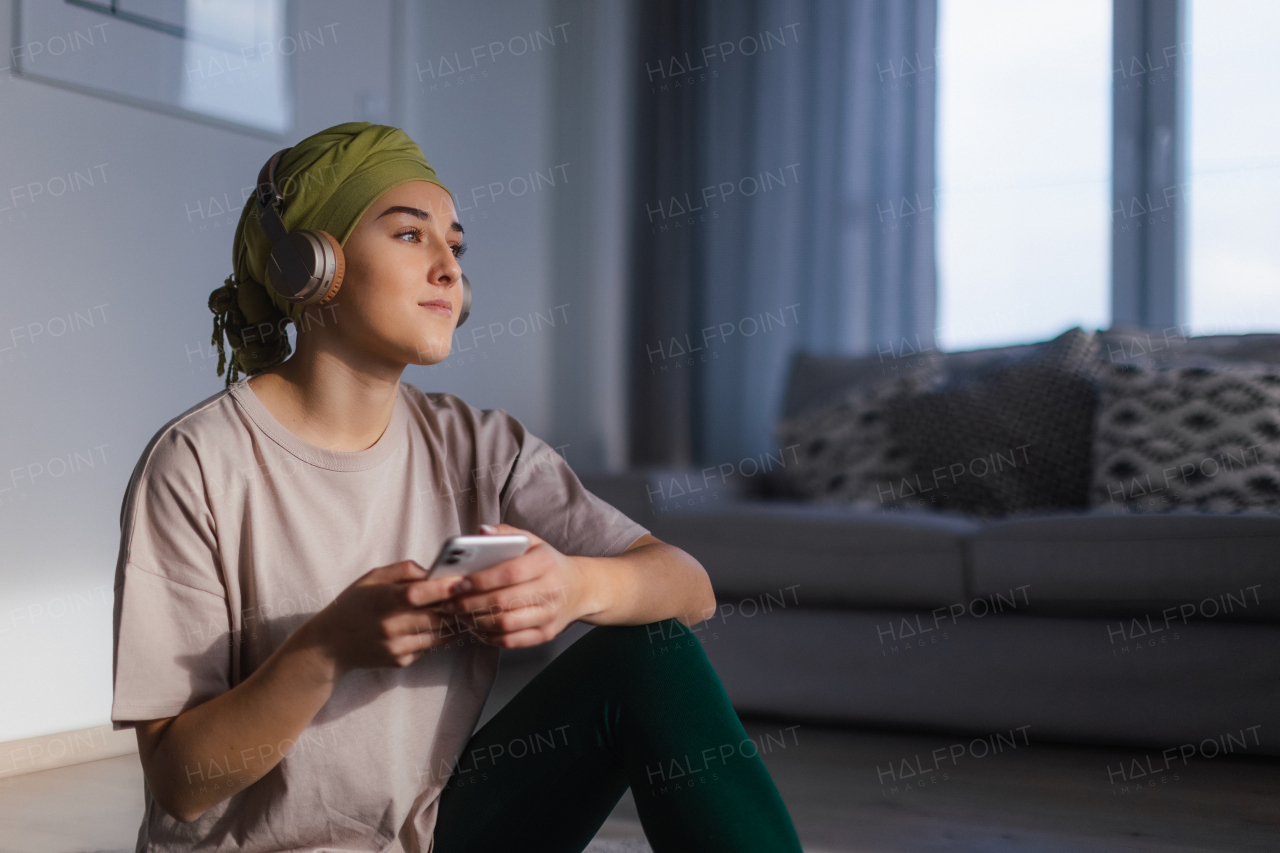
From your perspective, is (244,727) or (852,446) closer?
(244,727)

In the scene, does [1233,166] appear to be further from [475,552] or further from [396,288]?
[475,552]

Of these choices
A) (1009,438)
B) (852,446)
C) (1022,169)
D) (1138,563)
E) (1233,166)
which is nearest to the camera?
(1138,563)

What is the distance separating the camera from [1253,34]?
2.96 metres

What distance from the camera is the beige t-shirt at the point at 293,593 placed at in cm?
81

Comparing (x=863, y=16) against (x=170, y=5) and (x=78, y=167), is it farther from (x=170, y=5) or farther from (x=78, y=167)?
(x=78, y=167)

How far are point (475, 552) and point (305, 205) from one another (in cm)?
44

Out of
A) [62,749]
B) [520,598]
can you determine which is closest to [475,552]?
[520,598]

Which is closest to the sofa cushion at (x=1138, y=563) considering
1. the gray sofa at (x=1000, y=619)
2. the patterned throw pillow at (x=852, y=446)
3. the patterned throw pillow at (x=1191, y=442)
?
the gray sofa at (x=1000, y=619)

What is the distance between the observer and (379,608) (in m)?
0.75

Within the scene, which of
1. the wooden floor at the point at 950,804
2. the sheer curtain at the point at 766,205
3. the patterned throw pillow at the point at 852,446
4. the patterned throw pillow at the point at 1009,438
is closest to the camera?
the wooden floor at the point at 950,804

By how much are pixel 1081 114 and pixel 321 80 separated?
7.12 feet

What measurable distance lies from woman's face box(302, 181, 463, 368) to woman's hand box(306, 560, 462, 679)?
28 centimetres

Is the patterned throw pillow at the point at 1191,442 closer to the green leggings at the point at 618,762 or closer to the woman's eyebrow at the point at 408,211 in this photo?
the green leggings at the point at 618,762

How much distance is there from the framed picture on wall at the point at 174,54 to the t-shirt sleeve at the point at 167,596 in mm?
1534
